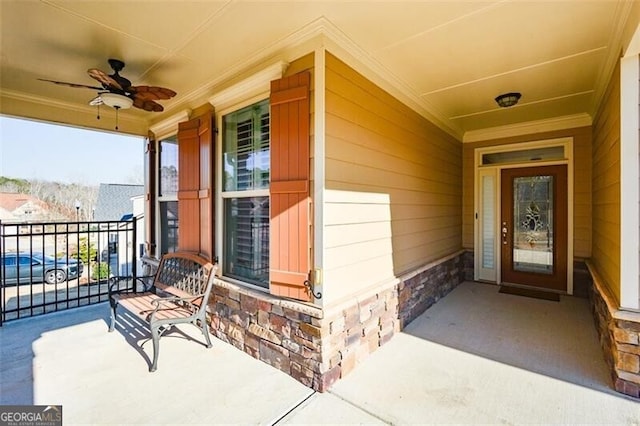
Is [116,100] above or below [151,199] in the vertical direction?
above

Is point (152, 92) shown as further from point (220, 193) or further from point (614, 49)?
point (614, 49)

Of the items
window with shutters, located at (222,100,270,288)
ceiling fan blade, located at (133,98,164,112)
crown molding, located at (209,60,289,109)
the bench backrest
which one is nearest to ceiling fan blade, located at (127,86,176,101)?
ceiling fan blade, located at (133,98,164,112)

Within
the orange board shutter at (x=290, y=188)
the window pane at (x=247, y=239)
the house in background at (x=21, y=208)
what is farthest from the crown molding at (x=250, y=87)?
the house in background at (x=21, y=208)

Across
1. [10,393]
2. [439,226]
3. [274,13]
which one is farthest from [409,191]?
[10,393]

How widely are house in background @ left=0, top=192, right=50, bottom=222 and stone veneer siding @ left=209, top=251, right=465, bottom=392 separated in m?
15.7

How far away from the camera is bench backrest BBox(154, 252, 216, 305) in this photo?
3098 millimetres

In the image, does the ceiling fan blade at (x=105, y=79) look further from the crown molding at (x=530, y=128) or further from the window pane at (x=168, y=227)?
the crown molding at (x=530, y=128)

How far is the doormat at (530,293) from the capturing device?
14.6 feet

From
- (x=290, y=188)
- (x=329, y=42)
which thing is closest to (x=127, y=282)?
(x=290, y=188)

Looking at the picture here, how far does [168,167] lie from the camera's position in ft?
14.1

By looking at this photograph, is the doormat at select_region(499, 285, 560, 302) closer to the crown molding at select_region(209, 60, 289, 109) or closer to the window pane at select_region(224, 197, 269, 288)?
the window pane at select_region(224, 197, 269, 288)

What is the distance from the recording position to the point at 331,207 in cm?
238

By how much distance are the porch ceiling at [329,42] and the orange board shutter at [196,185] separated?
0.44 meters

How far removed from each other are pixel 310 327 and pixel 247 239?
116cm
